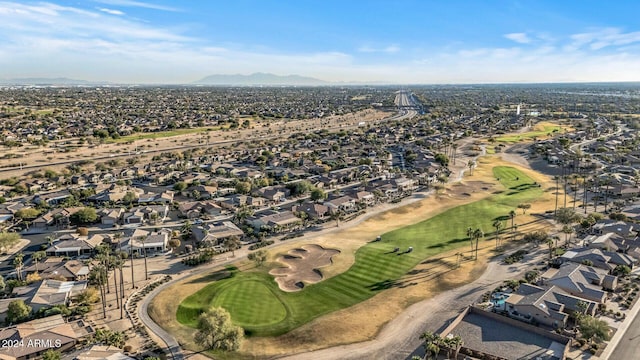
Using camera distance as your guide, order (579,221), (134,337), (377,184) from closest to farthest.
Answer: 1. (134,337)
2. (579,221)
3. (377,184)

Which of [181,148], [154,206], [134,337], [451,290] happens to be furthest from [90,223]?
[181,148]

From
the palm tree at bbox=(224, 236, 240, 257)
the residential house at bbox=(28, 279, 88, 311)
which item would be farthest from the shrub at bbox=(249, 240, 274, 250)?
the residential house at bbox=(28, 279, 88, 311)

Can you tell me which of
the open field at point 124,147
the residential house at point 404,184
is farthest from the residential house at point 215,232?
the open field at point 124,147

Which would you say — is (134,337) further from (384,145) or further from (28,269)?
(384,145)

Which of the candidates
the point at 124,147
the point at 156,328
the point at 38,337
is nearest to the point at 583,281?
the point at 156,328

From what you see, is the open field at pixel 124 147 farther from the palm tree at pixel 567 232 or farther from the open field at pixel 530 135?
the palm tree at pixel 567 232

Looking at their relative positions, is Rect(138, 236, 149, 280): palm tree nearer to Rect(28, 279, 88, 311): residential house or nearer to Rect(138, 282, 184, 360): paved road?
Rect(138, 282, 184, 360): paved road
